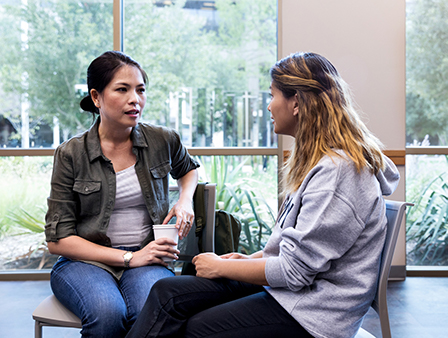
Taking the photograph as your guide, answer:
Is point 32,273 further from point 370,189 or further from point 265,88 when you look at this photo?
point 370,189

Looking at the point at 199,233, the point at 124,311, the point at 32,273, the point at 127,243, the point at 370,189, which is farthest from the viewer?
the point at 32,273

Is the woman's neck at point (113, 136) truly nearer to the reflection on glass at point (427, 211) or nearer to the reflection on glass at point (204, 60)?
the reflection on glass at point (204, 60)

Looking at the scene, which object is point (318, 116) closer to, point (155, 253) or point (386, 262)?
point (386, 262)

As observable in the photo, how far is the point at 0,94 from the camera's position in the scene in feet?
10.5

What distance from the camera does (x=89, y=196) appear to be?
4.97 ft

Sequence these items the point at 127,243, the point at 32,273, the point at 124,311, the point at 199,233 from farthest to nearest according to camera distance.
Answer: the point at 32,273 < the point at 199,233 < the point at 127,243 < the point at 124,311

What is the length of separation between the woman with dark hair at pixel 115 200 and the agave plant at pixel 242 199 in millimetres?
1427

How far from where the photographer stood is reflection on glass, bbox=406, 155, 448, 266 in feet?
10.6

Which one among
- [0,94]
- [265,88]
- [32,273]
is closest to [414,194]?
[265,88]

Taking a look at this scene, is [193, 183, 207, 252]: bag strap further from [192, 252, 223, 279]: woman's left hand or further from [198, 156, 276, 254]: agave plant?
[198, 156, 276, 254]: agave plant

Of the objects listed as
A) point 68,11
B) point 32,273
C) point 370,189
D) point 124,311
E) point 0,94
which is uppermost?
point 68,11

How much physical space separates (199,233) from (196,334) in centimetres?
61

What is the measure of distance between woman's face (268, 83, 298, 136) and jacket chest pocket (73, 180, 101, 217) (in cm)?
73

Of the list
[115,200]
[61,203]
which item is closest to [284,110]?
[115,200]
